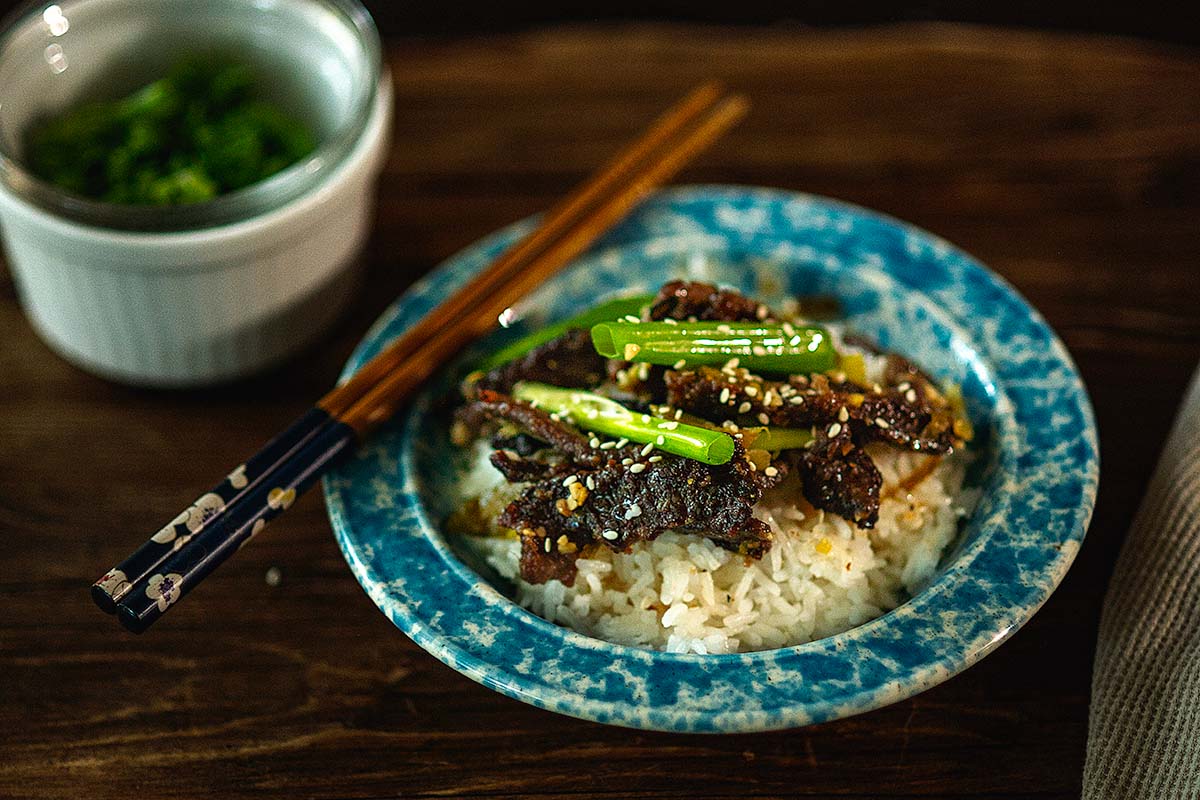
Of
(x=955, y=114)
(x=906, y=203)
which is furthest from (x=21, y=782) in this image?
(x=955, y=114)

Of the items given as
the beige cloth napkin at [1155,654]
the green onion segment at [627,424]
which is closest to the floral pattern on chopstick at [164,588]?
the green onion segment at [627,424]

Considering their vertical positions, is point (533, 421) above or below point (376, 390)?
above

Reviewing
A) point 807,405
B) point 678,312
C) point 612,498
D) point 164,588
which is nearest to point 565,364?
point 678,312

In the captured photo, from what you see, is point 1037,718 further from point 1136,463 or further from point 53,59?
point 53,59

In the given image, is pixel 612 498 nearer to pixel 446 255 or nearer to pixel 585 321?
pixel 585 321

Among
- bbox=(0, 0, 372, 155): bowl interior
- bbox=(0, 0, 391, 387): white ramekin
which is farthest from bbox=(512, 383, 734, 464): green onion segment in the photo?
bbox=(0, 0, 372, 155): bowl interior

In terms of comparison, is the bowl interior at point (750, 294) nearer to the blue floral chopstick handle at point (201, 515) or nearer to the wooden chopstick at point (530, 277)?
the wooden chopstick at point (530, 277)
